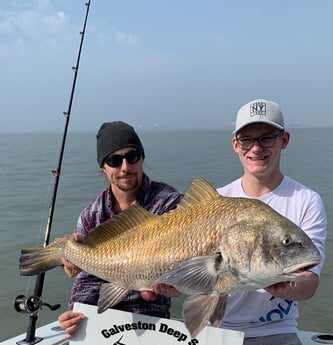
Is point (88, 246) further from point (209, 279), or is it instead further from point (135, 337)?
point (209, 279)

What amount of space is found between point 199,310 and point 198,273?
0.76ft

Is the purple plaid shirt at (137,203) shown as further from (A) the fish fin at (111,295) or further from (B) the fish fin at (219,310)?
(B) the fish fin at (219,310)

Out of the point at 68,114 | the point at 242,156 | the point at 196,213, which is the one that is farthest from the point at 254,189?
the point at 68,114

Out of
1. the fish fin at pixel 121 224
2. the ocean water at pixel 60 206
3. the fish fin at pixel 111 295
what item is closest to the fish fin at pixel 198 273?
the fish fin at pixel 121 224

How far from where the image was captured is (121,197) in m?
3.71

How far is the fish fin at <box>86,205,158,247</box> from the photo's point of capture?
9.92 ft

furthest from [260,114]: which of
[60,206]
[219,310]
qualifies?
[60,206]

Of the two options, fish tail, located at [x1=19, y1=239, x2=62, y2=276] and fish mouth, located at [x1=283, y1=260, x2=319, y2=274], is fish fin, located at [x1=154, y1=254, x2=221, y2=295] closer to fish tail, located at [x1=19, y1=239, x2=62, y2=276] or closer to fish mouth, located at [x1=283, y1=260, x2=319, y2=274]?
fish mouth, located at [x1=283, y1=260, x2=319, y2=274]

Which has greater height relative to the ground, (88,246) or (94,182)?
(94,182)

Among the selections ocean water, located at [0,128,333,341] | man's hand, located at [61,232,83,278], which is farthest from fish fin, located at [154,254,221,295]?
ocean water, located at [0,128,333,341]

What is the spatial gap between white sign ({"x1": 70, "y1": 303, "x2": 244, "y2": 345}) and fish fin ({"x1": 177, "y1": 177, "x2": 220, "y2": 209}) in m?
0.81

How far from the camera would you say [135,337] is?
3.26 meters

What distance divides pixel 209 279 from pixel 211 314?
213mm

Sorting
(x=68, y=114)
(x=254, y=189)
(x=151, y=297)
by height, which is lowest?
(x=151, y=297)
